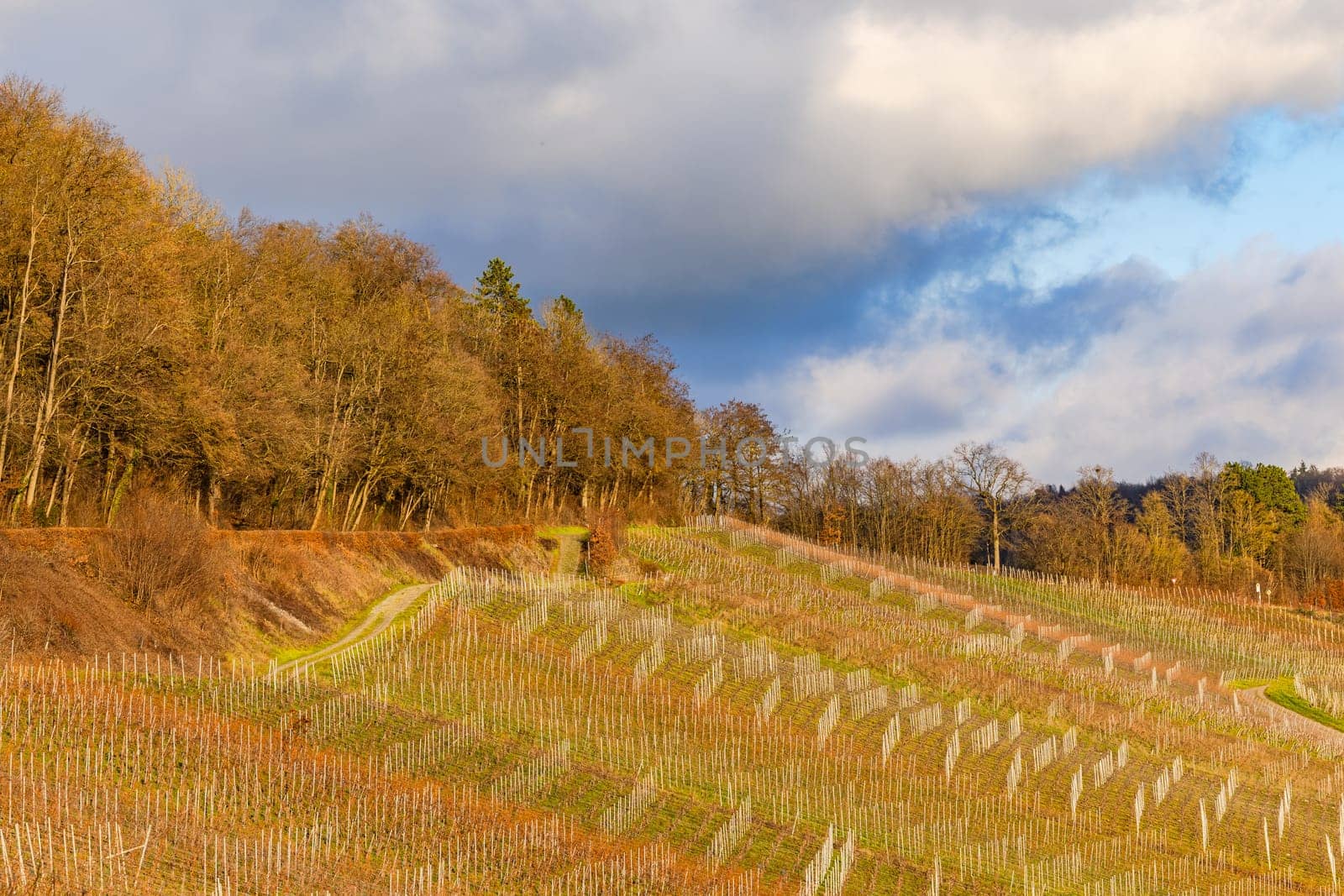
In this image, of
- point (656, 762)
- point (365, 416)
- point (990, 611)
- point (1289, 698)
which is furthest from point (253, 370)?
point (1289, 698)

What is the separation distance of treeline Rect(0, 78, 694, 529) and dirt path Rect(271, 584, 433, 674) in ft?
26.4

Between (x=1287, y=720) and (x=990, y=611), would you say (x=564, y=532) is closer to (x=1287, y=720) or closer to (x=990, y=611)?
(x=990, y=611)

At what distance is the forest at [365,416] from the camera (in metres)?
35.2

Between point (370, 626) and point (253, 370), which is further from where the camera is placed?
point (253, 370)

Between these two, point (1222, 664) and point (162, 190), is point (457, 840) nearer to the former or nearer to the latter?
point (162, 190)

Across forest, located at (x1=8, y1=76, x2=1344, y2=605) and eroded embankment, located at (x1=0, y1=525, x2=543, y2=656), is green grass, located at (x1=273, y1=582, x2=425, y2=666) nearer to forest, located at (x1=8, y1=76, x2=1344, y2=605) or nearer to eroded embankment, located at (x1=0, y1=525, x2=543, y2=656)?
eroded embankment, located at (x1=0, y1=525, x2=543, y2=656)

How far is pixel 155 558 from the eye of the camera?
32094 millimetres

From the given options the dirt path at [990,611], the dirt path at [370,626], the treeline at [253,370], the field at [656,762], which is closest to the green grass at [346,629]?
the dirt path at [370,626]

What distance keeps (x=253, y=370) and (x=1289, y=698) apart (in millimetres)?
52943

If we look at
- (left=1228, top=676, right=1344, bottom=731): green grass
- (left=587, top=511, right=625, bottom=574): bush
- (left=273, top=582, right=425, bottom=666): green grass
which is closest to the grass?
(left=587, top=511, right=625, bottom=574): bush

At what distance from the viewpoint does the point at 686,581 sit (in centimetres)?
5453

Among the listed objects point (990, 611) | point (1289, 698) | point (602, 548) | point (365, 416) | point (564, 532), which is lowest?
point (1289, 698)

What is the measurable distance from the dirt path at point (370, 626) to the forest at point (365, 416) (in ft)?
26.7

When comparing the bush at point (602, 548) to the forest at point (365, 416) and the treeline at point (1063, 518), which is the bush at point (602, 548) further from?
the treeline at point (1063, 518)
